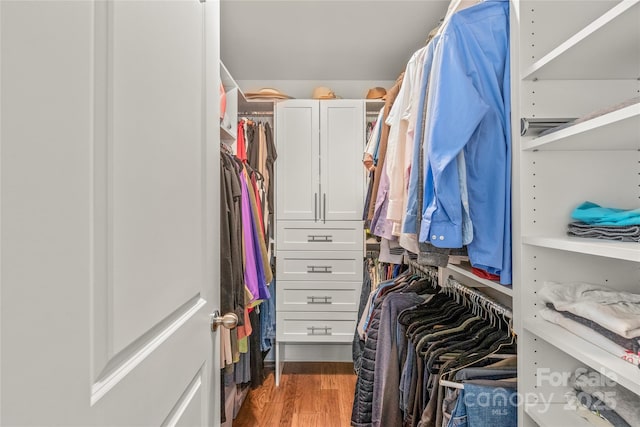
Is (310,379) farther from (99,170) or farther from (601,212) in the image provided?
(99,170)

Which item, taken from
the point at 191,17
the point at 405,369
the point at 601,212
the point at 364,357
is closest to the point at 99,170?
the point at 191,17

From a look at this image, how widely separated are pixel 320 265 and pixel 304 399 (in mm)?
907

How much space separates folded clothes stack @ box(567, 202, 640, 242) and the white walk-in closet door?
2.95ft

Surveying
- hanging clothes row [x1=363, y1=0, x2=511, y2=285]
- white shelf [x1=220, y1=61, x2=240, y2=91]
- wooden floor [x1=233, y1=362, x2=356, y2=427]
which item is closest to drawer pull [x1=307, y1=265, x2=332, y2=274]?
wooden floor [x1=233, y1=362, x2=356, y2=427]

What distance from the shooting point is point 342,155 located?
2.88 metres

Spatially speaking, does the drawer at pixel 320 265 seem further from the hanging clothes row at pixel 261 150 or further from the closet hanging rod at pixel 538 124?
the closet hanging rod at pixel 538 124

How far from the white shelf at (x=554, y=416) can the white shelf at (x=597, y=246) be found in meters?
0.40

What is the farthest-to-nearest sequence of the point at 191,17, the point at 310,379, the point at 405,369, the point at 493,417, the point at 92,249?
the point at 310,379
the point at 405,369
the point at 493,417
the point at 191,17
the point at 92,249

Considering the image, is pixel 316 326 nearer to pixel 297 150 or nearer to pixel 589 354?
pixel 297 150

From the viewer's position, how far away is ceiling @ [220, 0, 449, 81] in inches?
85.0

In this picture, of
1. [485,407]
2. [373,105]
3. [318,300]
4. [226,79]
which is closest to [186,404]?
[485,407]

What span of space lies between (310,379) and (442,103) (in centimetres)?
242

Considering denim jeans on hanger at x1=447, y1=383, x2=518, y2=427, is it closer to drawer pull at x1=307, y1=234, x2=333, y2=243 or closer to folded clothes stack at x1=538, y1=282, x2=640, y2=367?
folded clothes stack at x1=538, y1=282, x2=640, y2=367

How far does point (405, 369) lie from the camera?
1.43m
